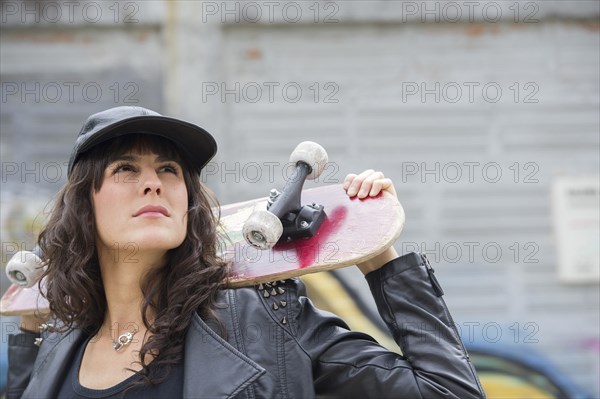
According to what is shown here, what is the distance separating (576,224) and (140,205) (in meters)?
4.43

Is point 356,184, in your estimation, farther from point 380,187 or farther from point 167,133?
point 167,133

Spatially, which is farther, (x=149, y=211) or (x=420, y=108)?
(x=420, y=108)

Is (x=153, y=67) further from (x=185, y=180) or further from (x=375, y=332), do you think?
(x=185, y=180)

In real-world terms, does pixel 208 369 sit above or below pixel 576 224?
above

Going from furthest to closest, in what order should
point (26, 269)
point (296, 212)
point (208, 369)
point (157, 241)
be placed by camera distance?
point (26, 269)
point (296, 212)
point (157, 241)
point (208, 369)

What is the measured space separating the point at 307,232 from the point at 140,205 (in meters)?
0.49

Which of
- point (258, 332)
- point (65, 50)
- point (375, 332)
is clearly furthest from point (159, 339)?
point (65, 50)

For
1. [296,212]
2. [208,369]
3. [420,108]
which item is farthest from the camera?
[420,108]

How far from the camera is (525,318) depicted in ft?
18.4

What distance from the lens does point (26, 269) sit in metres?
2.43

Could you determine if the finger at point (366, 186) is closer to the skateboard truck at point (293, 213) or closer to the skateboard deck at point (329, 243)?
the skateboard deck at point (329, 243)

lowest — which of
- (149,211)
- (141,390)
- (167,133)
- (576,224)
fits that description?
(576,224)

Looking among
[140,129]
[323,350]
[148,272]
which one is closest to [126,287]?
[148,272]

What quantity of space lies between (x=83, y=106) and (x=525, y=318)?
376cm
